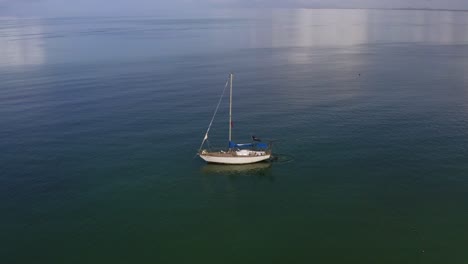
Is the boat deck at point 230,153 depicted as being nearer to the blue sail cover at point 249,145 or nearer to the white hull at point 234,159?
the white hull at point 234,159

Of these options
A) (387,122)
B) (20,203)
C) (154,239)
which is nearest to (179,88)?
(387,122)

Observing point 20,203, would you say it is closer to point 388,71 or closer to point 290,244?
point 290,244

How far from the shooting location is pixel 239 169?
8500cm

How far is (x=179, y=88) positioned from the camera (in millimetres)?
147375

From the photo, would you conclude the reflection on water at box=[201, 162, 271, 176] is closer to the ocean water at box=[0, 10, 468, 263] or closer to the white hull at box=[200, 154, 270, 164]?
the ocean water at box=[0, 10, 468, 263]

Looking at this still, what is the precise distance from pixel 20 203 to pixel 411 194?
64708 millimetres

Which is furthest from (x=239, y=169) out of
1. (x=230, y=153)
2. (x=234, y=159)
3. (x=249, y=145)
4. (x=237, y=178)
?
(x=249, y=145)

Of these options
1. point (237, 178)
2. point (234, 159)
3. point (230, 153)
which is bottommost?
point (237, 178)

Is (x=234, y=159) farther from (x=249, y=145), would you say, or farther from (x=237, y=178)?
(x=237, y=178)

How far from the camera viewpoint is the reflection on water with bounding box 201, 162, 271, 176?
83688 mm

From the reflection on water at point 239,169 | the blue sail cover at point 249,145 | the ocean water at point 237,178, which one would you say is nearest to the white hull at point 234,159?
the reflection on water at point 239,169

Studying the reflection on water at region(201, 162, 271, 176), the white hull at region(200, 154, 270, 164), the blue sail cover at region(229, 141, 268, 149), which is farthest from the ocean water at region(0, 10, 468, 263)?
the blue sail cover at region(229, 141, 268, 149)

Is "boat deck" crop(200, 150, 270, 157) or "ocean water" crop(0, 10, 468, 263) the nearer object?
"ocean water" crop(0, 10, 468, 263)

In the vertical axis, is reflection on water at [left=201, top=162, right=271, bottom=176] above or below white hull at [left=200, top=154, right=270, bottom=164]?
below
